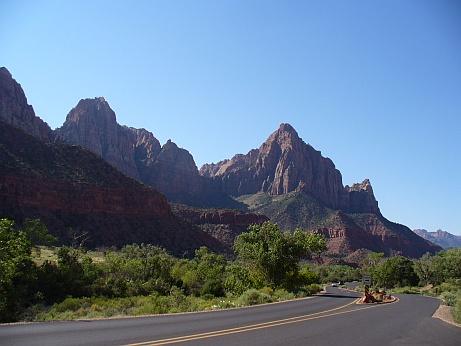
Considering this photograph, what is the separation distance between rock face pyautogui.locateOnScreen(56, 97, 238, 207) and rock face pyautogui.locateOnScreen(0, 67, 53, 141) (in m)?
30.0

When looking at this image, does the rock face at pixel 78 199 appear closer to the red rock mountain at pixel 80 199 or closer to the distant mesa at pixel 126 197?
the red rock mountain at pixel 80 199

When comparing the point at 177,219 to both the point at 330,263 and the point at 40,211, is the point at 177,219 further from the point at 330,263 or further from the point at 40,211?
the point at 330,263

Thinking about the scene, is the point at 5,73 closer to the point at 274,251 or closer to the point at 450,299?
the point at 274,251

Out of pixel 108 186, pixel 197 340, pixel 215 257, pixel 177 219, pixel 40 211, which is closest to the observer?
pixel 197 340

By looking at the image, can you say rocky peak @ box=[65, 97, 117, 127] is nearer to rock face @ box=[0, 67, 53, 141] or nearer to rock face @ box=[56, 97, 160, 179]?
rock face @ box=[56, 97, 160, 179]

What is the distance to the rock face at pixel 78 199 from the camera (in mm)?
83625

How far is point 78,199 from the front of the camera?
304 ft

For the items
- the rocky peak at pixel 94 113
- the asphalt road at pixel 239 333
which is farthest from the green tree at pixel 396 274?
the rocky peak at pixel 94 113

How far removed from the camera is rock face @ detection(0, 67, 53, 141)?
421ft

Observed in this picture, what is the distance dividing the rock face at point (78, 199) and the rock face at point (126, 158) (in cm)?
7171

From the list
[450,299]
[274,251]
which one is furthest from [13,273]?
[450,299]

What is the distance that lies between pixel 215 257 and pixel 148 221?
35.7 meters

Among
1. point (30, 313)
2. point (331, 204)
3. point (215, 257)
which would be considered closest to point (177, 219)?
point (215, 257)

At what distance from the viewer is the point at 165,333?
1287 cm
